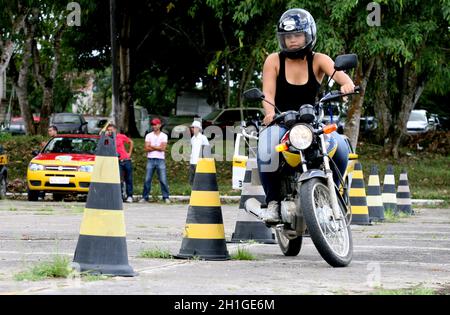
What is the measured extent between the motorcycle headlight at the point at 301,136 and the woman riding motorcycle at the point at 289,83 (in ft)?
1.08

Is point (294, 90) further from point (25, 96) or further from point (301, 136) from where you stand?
point (25, 96)

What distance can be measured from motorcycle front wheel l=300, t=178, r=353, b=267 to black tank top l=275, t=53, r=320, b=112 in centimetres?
103

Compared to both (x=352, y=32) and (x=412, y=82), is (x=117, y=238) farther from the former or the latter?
(x=412, y=82)

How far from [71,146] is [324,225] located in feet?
56.0

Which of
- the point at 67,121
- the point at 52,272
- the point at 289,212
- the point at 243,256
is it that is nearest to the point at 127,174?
the point at 243,256

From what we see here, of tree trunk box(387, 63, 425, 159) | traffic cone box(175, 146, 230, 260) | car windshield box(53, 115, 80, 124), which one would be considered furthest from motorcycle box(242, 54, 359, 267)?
car windshield box(53, 115, 80, 124)

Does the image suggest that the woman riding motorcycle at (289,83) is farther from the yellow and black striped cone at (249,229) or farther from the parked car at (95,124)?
the parked car at (95,124)

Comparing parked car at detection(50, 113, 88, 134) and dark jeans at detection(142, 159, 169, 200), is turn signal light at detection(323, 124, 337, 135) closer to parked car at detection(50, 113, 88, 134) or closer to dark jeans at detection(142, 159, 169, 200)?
dark jeans at detection(142, 159, 169, 200)

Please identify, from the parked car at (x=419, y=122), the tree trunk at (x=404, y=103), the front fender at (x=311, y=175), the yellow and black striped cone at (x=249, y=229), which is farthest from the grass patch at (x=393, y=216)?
the parked car at (x=419, y=122)

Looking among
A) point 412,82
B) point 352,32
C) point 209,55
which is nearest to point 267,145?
point 352,32

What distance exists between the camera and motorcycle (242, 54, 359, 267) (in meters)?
8.33

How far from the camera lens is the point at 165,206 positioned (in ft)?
72.7

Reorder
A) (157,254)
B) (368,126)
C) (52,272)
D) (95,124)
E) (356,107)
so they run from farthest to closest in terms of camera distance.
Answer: (95,124) < (368,126) < (356,107) < (157,254) < (52,272)

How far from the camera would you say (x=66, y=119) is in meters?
54.6
